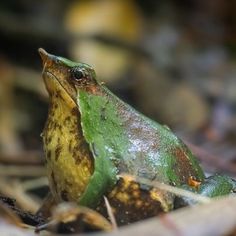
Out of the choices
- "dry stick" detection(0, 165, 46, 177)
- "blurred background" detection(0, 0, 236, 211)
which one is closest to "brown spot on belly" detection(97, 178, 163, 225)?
"dry stick" detection(0, 165, 46, 177)

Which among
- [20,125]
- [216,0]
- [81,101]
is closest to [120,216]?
[81,101]

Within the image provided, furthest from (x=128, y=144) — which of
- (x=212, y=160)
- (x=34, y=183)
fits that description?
(x=34, y=183)

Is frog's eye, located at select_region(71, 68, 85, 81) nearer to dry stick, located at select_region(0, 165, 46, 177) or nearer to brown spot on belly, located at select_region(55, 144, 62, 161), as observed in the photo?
brown spot on belly, located at select_region(55, 144, 62, 161)

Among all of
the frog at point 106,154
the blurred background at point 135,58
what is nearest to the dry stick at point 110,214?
the frog at point 106,154

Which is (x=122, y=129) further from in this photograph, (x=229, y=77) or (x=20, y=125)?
(x=229, y=77)

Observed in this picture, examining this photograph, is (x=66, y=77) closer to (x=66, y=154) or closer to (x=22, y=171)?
(x=66, y=154)

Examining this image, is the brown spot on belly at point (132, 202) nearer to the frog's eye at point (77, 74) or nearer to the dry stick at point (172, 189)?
the dry stick at point (172, 189)
